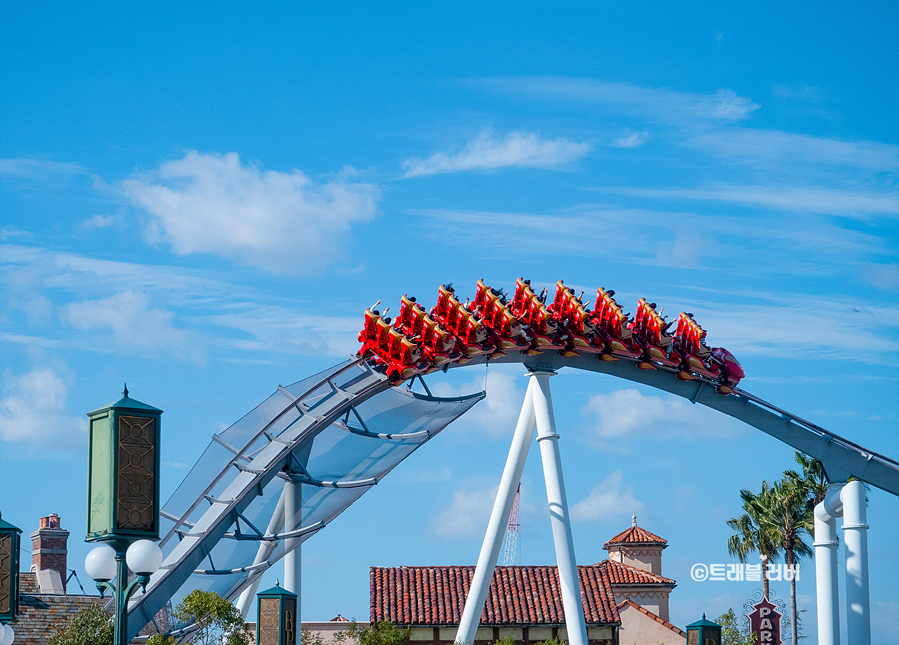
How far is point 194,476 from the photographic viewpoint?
89.4ft

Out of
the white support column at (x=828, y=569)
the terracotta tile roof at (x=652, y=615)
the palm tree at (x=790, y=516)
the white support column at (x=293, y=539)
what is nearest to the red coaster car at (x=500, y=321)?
A: the white support column at (x=293, y=539)

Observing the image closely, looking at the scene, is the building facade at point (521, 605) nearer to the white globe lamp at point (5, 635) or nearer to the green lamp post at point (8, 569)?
the white globe lamp at point (5, 635)

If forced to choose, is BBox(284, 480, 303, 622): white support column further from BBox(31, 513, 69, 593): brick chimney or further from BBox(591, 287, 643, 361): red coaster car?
BBox(31, 513, 69, 593): brick chimney

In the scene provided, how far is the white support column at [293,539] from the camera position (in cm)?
2841

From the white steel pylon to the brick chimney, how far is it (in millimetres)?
13241

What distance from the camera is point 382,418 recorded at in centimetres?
3048

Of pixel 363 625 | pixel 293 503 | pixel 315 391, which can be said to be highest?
pixel 315 391

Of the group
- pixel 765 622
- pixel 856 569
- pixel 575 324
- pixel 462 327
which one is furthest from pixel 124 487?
pixel 765 622

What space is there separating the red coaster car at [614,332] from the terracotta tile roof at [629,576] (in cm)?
1787

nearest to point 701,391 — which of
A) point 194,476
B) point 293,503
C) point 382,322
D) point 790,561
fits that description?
point 382,322

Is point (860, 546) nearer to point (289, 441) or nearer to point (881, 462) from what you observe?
point (881, 462)

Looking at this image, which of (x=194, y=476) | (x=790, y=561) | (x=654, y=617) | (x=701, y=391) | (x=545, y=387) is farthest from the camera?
(x=790, y=561)

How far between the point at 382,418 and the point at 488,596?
614 inches

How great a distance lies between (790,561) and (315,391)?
3031 centimetres
